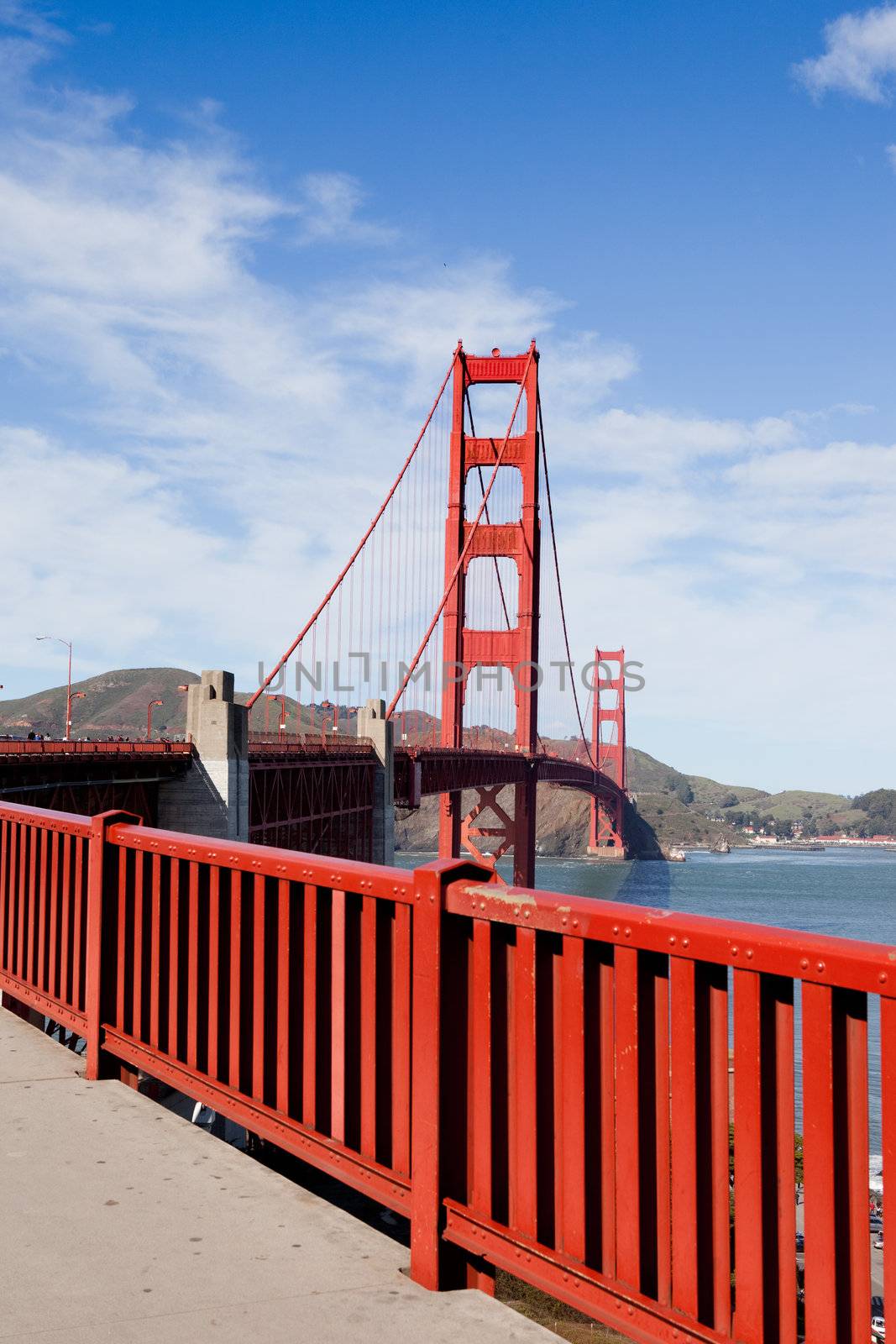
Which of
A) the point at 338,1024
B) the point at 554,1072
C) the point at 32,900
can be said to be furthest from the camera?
the point at 32,900

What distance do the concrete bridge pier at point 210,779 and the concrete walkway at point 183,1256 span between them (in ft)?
73.4

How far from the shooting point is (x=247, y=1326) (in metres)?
3.12

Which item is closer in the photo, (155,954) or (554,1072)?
(554,1072)

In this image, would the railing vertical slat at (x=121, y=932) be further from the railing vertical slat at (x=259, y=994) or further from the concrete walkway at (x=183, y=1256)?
the railing vertical slat at (x=259, y=994)

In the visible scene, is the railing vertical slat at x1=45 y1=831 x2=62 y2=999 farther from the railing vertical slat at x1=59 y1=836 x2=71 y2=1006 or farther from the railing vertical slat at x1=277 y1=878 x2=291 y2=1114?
the railing vertical slat at x1=277 y1=878 x2=291 y2=1114

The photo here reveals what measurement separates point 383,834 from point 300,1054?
35380 mm

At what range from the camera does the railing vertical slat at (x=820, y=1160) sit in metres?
2.50

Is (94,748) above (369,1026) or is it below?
above

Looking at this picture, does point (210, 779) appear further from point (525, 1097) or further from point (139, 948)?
point (525, 1097)

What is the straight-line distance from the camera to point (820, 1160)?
8.25 feet

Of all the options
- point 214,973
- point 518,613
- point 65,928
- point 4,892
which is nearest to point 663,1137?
point 214,973

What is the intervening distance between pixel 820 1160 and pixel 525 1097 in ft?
3.15

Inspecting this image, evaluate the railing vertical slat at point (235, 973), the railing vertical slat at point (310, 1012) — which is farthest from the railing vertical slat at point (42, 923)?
the railing vertical slat at point (310, 1012)

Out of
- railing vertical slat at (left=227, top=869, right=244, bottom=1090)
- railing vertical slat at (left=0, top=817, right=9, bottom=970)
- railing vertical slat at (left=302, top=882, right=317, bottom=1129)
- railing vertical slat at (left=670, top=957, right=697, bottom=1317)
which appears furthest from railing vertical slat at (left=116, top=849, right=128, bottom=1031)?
railing vertical slat at (left=670, top=957, right=697, bottom=1317)
